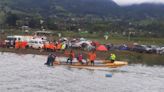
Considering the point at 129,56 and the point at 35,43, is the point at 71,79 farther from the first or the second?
the point at 35,43

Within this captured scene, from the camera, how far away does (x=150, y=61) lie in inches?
3073

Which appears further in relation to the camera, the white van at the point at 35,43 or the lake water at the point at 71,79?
the white van at the point at 35,43

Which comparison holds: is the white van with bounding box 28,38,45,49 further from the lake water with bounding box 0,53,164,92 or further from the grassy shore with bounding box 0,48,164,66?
the lake water with bounding box 0,53,164,92

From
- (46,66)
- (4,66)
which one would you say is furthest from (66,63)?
(4,66)

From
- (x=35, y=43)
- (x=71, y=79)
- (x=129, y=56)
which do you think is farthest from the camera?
(x=35, y=43)

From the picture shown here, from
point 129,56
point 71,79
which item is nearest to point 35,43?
point 129,56

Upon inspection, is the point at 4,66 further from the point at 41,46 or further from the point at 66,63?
the point at 41,46

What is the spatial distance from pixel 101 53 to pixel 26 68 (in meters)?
27.0

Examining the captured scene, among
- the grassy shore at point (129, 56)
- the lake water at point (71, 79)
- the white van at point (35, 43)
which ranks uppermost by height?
the white van at point (35, 43)

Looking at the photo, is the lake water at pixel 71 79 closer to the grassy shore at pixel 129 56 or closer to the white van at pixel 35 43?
the grassy shore at pixel 129 56

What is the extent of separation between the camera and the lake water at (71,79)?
42281mm

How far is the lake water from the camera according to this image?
4228 cm

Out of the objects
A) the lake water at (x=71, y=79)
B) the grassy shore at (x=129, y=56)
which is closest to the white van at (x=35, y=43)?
the grassy shore at (x=129, y=56)

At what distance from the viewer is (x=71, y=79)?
4884cm
